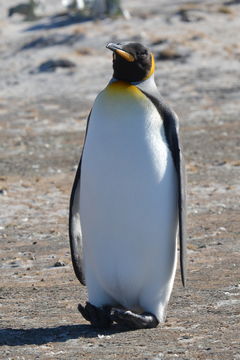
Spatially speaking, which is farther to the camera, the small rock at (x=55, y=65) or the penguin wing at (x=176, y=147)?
the small rock at (x=55, y=65)

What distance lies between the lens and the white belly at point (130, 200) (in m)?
5.39

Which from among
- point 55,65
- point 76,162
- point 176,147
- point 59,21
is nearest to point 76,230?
point 176,147

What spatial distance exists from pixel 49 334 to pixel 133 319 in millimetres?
441

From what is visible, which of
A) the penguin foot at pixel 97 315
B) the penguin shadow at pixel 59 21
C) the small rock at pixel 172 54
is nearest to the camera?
the penguin foot at pixel 97 315

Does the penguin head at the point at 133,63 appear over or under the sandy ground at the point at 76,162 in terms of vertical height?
over

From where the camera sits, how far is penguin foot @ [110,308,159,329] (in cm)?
538

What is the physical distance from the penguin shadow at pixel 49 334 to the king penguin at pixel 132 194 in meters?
0.06

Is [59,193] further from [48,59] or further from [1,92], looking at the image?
[48,59]

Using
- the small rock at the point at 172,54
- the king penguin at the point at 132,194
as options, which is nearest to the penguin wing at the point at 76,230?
the king penguin at the point at 132,194

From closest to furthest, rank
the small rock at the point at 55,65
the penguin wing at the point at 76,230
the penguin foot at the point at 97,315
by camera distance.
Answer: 1. the penguin foot at the point at 97,315
2. the penguin wing at the point at 76,230
3. the small rock at the point at 55,65

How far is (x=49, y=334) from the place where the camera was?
550cm

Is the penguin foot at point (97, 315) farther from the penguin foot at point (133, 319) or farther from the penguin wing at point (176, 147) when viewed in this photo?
the penguin wing at point (176, 147)

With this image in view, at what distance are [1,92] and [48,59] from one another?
2049 mm

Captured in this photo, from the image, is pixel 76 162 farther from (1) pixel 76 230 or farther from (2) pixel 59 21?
(2) pixel 59 21
